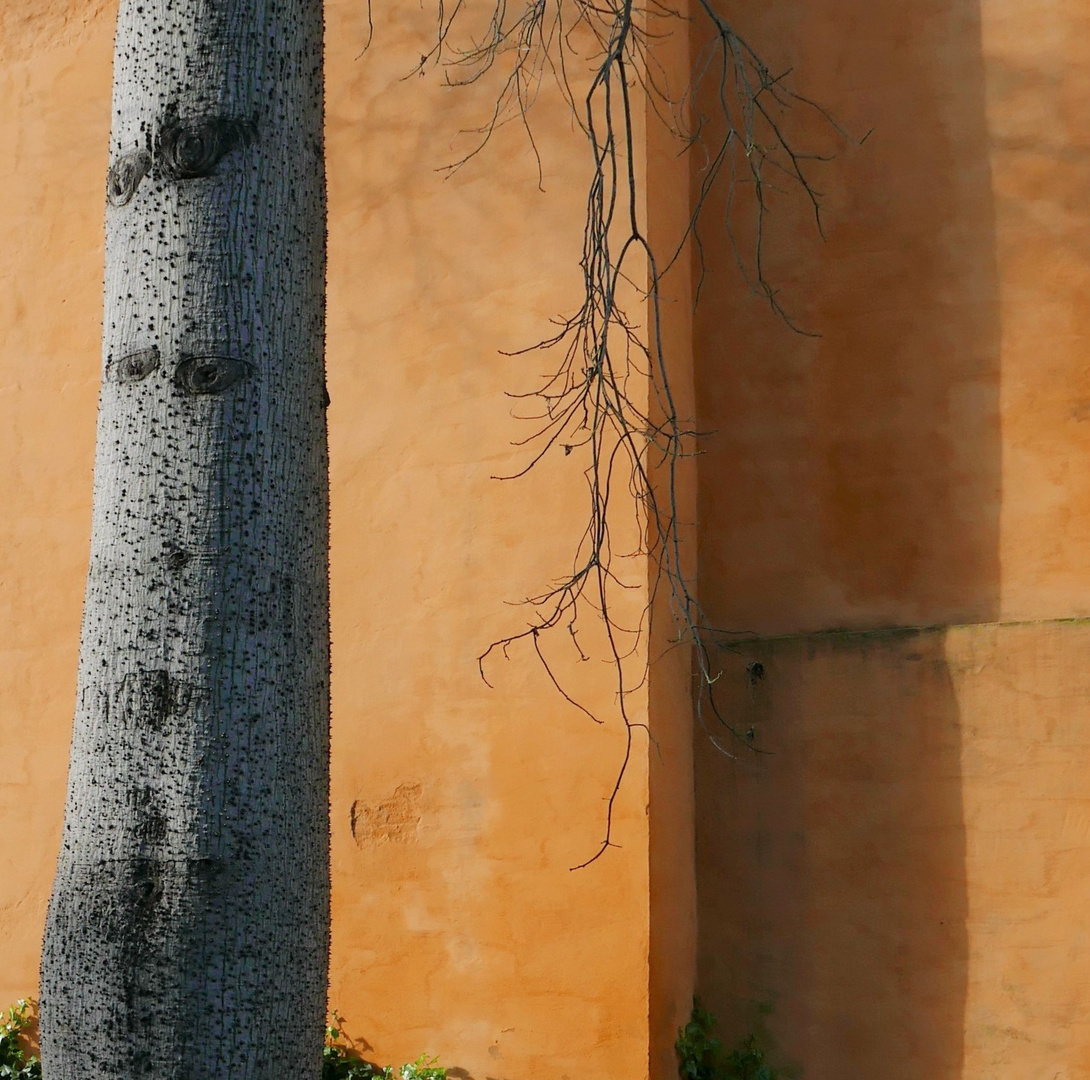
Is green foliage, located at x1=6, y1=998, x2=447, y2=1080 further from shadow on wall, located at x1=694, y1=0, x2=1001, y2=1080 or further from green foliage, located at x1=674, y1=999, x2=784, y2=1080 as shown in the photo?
shadow on wall, located at x1=694, y1=0, x2=1001, y2=1080

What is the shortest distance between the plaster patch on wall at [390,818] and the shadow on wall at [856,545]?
1.06 m

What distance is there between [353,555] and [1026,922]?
262cm

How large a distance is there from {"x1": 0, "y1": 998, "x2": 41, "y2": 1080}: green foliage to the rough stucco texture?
0.10 meters

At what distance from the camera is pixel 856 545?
519 centimetres

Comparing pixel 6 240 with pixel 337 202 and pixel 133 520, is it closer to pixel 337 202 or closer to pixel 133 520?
pixel 337 202

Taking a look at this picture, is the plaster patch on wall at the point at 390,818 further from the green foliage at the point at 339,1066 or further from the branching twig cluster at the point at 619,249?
the green foliage at the point at 339,1066

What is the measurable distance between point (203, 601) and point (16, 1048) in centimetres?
410

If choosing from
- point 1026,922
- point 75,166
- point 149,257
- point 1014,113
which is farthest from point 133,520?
point 75,166

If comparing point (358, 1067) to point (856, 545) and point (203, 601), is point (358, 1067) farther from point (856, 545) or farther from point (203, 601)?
point (203, 601)

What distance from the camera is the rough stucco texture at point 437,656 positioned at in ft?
15.4

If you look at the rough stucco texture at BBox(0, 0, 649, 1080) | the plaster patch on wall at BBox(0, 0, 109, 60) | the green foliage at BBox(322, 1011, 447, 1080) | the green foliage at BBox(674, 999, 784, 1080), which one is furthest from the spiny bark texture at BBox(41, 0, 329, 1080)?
the plaster patch on wall at BBox(0, 0, 109, 60)

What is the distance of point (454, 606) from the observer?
5.01m

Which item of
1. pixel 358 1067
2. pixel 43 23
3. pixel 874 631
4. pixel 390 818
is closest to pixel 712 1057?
pixel 358 1067

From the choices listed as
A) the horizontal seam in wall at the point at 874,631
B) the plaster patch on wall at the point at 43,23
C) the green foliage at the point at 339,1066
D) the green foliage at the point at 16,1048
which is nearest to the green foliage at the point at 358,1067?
the green foliage at the point at 339,1066
